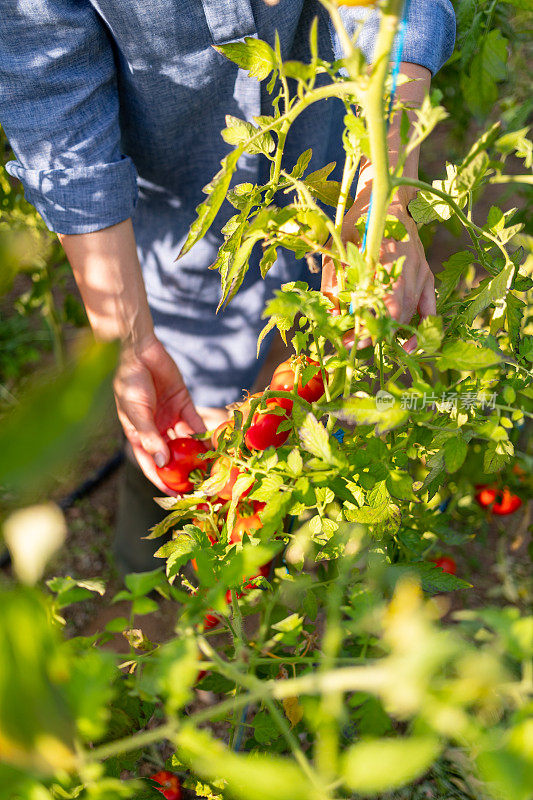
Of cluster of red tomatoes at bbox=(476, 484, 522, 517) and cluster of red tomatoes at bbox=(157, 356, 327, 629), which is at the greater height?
cluster of red tomatoes at bbox=(157, 356, 327, 629)

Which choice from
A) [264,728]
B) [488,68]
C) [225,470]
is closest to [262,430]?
[225,470]

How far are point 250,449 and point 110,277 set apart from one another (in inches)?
16.6

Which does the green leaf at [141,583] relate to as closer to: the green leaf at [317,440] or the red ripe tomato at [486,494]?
the green leaf at [317,440]

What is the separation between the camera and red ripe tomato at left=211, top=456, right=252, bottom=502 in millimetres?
701

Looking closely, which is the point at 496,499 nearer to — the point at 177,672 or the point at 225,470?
the point at 225,470

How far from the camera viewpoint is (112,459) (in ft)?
6.49

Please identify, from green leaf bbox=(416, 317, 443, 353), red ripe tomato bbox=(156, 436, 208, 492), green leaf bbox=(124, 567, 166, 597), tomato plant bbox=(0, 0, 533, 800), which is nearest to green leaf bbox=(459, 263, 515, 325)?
tomato plant bbox=(0, 0, 533, 800)

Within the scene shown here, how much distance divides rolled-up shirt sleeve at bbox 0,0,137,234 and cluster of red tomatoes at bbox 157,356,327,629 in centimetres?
41

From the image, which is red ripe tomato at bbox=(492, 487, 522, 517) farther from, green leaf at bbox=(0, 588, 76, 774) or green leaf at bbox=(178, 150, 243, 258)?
green leaf at bbox=(0, 588, 76, 774)

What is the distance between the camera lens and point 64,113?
896mm

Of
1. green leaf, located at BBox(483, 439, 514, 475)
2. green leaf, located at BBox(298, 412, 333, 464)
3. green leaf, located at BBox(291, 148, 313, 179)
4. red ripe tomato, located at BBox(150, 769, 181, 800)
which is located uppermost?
green leaf, located at BBox(291, 148, 313, 179)

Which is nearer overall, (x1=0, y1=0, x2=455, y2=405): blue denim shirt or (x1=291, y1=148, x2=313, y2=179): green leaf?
(x1=291, y1=148, x2=313, y2=179): green leaf

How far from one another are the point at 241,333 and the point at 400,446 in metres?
0.84

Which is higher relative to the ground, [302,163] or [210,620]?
[302,163]
